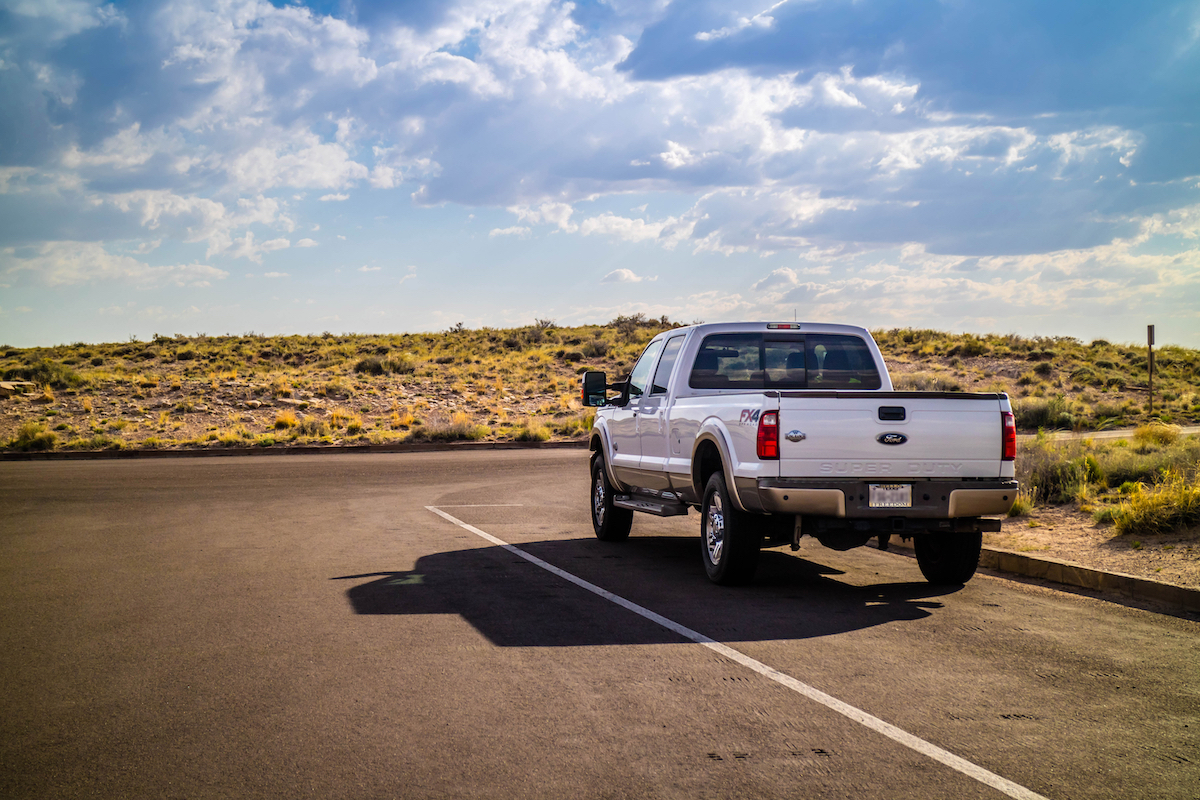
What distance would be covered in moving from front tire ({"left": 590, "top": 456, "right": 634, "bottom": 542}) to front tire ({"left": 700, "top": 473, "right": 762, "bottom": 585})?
8.87ft

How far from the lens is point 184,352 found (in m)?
59.0

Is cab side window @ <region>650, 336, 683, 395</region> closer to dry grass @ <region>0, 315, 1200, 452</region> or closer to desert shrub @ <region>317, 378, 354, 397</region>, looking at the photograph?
dry grass @ <region>0, 315, 1200, 452</region>

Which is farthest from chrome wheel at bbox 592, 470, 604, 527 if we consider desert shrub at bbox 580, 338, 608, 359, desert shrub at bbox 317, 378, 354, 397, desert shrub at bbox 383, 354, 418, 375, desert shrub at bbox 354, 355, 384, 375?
desert shrub at bbox 580, 338, 608, 359

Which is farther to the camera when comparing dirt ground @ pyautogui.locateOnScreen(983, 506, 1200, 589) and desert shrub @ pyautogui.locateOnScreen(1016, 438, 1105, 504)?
desert shrub @ pyautogui.locateOnScreen(1016, 438, 1105, 504)

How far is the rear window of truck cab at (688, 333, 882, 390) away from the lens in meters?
9.62

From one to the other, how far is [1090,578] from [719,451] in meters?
3.55

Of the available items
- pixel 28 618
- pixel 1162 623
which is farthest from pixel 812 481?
pixel 28 618

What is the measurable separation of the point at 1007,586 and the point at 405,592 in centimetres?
545

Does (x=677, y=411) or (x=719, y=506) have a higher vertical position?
(x=677, y=411)

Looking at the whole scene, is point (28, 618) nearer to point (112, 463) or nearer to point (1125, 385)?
point (112, 463)

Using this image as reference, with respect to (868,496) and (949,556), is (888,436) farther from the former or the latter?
(949,556)

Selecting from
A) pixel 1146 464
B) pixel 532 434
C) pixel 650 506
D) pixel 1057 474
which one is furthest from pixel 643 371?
pixel 532 434

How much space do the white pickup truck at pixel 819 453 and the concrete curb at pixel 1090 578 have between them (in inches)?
39.3

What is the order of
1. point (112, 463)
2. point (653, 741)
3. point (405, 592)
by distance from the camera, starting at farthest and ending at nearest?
point (112, 463), point (405, 592), point (653, 741)
